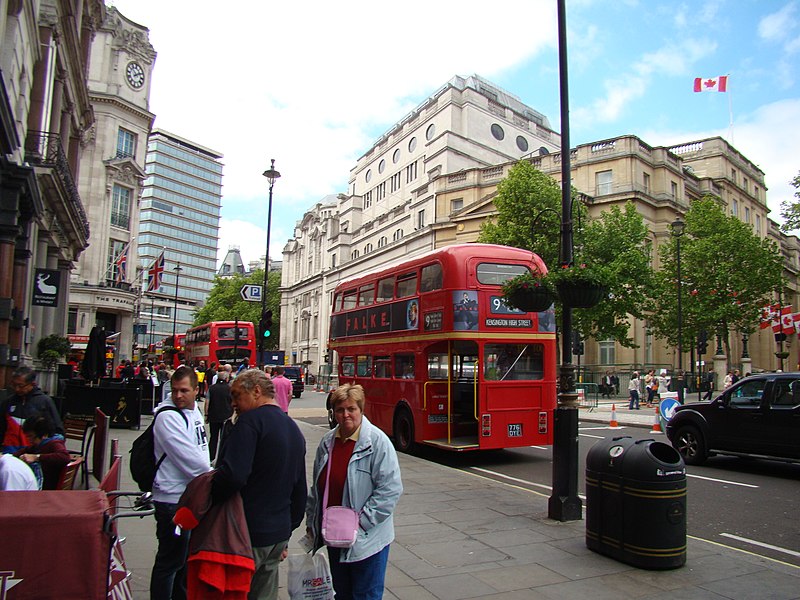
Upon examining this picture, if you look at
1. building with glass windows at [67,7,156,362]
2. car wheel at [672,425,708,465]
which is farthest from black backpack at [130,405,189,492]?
building with glass windows at [67,7,156,362]

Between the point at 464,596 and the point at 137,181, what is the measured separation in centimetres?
4762

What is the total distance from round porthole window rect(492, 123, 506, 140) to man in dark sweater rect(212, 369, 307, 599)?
6229 centimetres

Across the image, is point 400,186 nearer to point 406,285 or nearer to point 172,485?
point 406,285

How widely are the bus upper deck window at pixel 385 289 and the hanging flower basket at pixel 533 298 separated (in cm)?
589

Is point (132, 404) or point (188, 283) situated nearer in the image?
point (132, 404)

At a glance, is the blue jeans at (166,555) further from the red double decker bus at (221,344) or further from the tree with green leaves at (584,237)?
the tree with green leaves at (584,237)

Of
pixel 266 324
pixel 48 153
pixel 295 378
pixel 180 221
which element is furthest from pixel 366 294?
pixel 180 221

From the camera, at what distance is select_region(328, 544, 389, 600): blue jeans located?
3.56 meters

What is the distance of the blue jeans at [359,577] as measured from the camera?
3557mm

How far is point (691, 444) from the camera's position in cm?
1227

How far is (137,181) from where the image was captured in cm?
4609

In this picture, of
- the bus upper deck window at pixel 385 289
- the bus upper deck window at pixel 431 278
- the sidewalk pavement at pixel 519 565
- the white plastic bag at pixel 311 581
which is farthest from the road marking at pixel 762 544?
the bus upper deck window at pixel 385 289

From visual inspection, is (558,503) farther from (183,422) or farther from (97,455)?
(97,455)

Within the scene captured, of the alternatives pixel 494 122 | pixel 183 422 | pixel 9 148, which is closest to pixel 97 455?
pixel 183 422
